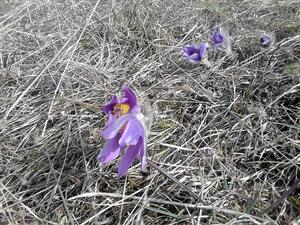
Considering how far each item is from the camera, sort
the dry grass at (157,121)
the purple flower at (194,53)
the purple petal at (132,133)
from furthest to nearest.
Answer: the purple flower at (194,53)
the dry grass at (157,121)
the purple petal at (132,133)

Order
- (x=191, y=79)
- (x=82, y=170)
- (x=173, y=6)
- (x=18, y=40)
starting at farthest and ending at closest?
(x=173, y=6), (x=18, y=40), (x=191, y=79), (x=82, y=170)

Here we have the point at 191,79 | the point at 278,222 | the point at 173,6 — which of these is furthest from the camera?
the point at 173,6

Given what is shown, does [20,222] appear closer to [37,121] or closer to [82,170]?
[82,170]

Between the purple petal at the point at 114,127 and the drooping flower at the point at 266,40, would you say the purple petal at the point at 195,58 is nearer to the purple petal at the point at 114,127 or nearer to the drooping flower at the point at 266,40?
the drooping flower at the point at 266,40

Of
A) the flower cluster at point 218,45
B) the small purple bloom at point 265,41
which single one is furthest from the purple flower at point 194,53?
the small purple bloom at point 265,41

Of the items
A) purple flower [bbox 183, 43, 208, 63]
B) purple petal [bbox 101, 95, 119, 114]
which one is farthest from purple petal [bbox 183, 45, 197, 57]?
purple petal [bbox 101, 95, 119, 114]

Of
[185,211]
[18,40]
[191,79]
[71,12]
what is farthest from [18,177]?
[71,12]
